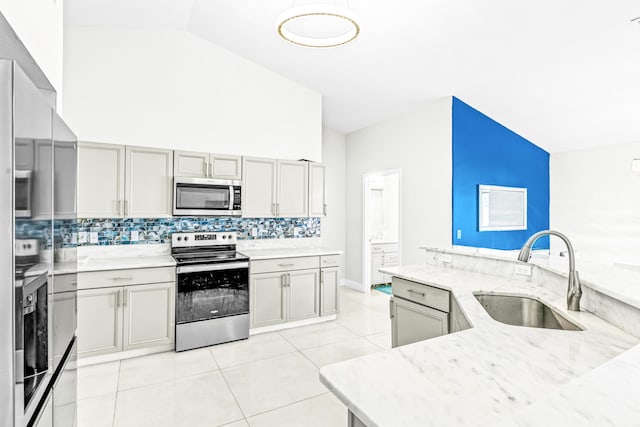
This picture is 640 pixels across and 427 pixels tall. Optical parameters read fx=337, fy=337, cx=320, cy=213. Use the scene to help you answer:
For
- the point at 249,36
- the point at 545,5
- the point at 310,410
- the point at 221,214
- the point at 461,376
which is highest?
the point at 249,36

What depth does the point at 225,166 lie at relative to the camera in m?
3.94

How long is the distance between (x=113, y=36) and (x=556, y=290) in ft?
15.4

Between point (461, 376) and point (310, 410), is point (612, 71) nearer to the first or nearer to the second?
point (461, 376)

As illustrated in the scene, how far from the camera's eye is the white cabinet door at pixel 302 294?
13.3ft

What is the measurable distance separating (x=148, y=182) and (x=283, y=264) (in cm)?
171

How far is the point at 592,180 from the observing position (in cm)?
506

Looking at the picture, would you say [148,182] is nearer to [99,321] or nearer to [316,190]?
[99,321]

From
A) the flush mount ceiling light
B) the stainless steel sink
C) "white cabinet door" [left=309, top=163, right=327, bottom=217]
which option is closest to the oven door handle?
"white cabinet door" [left=309, top=163, right=327, bottom=217]

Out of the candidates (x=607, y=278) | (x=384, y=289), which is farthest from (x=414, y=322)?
(x=384, y=289)

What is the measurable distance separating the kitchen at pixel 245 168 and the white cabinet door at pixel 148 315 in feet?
0.06

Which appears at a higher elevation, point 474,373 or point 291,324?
Answer: point 474,373

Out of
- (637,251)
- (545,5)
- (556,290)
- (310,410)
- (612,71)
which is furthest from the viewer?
(637,251)

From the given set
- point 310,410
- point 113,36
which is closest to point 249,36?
point 113,36

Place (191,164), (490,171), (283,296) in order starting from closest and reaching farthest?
(191,164) → (283,296) → (490,171)
